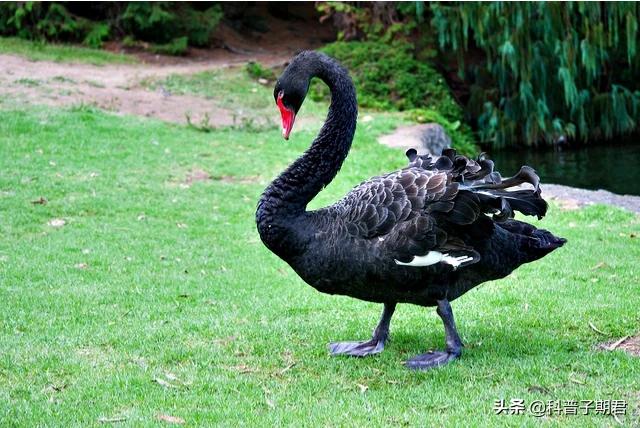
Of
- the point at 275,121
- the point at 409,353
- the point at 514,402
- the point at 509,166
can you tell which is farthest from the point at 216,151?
the point at 514,402

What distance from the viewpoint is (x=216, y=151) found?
11367 mm

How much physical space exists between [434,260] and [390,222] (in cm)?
28

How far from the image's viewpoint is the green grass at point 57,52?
1602 centimetres

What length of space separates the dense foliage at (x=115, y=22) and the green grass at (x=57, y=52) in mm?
495

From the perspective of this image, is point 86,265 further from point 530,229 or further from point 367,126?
point 367,126

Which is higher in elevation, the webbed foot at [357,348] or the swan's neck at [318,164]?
the swan's neck at [318,164]

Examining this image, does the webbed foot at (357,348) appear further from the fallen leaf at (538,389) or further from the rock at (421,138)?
the rock at (421,138)

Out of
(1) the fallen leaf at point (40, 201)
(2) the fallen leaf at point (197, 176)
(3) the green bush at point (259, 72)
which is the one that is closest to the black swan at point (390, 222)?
(1) the fallen leaf at point (40, 201)

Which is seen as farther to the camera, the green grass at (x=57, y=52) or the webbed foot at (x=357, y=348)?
the green grass at (x=57, y=52)

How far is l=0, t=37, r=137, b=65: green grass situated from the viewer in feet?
52.5

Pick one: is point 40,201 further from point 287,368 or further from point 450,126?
point 450,126

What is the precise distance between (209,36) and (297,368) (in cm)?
1583

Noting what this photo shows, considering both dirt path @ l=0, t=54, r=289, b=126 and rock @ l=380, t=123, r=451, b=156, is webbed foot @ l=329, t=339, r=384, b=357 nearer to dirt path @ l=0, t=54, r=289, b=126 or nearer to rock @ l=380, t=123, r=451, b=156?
rock @ l=380, t=123, r=451, b=156

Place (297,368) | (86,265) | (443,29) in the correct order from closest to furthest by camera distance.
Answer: (297,368) < (86,265) < (443,29)
